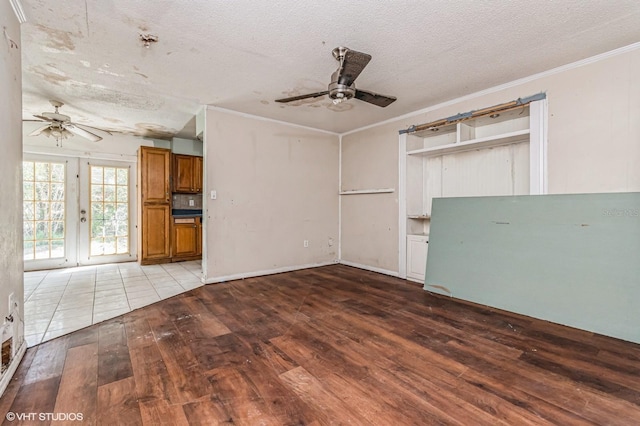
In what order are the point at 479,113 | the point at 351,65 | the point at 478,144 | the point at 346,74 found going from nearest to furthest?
the point at 351,65 < the point at 346,74 < the point at 479,113 < the point at 478,144

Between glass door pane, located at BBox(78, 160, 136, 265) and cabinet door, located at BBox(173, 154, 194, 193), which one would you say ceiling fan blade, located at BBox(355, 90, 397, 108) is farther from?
glass door pane, located at BBox(78, 160, 136, 265)

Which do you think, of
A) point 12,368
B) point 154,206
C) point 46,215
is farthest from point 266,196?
point 46,215

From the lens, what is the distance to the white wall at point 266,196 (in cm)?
423

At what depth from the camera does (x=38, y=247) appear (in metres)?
5.02

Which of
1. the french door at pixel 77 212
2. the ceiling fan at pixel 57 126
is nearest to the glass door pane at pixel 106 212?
the french door at pixel 77 212

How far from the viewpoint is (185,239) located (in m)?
5.95

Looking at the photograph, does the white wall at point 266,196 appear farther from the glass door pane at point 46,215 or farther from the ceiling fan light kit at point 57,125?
the glass door pane at point 46,215

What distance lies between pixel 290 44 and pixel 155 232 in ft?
15.3

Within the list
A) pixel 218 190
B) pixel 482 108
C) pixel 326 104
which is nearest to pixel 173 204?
pixel 218 190

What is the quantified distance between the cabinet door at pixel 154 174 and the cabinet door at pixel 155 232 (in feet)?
0.59

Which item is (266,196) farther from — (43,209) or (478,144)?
(43,209)

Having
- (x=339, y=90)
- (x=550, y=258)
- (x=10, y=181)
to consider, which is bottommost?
(x=550, y=258)

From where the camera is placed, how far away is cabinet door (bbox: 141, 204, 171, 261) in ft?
18.1

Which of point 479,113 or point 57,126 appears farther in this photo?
point 57,126
